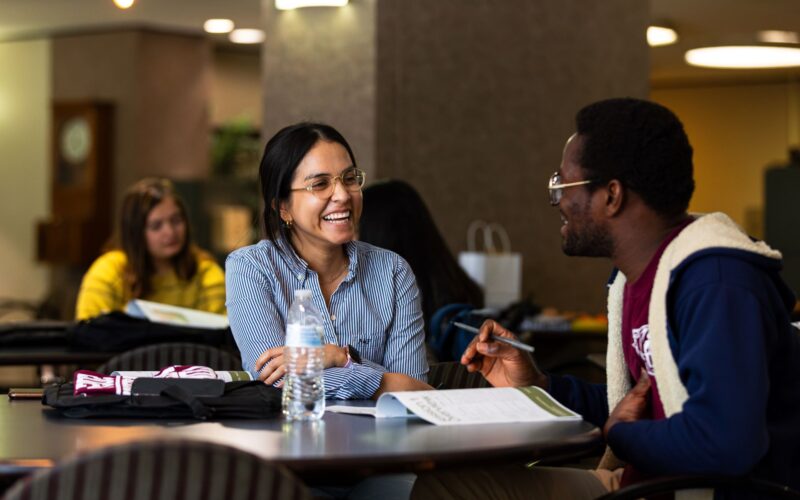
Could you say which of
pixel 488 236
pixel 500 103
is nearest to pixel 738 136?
pixel 500 103

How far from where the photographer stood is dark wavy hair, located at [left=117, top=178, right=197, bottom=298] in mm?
5086

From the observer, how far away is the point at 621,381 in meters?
2.47

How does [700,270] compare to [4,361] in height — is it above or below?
above

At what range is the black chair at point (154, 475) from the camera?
1.36 meters

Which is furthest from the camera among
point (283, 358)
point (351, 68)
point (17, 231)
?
point (17, 231)

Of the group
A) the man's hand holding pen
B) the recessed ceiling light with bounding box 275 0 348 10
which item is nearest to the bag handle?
the recessed ceiling light with bounding box 275 0 348 10

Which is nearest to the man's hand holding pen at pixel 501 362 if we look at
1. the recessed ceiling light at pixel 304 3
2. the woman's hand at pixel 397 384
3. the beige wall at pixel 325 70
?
the woman's hand at pixel 397 384

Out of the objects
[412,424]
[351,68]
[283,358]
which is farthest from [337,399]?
[351,68]

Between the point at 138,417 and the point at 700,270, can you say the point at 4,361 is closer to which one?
the point at 138,417

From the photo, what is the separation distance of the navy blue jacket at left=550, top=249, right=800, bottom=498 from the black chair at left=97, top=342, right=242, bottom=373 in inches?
49.5

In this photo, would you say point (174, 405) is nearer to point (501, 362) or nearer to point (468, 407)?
point (468, 407)

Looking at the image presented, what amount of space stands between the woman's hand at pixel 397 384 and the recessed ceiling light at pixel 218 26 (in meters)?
7.84

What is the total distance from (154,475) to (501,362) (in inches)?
49.2

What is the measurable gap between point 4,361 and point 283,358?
6.02 feet
